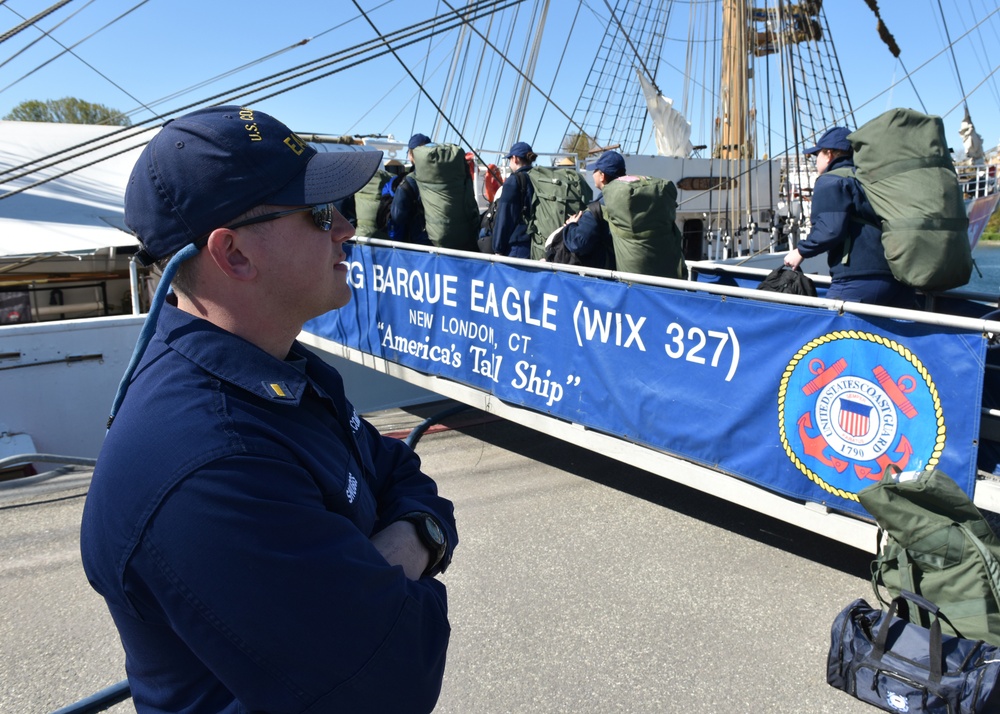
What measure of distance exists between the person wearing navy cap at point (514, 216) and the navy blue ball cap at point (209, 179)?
17.9 ft

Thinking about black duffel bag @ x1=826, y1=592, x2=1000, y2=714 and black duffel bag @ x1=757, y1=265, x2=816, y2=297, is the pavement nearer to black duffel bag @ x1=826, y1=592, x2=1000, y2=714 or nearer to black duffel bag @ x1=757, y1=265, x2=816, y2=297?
black duffel bag @ x1=826, y1=592, x2=1000, y2=714

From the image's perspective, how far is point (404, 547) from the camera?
49.9 inches

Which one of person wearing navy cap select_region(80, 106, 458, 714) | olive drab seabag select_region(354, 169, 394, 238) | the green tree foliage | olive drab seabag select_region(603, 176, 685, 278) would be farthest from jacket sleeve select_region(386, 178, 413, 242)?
the green tree foliage

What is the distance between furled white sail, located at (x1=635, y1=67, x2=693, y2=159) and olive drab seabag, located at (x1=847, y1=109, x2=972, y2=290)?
44.7 feet

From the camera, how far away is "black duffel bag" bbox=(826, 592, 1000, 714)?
2537mm

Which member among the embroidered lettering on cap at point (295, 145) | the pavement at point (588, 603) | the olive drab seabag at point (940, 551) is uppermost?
the embroidered lettering on cap at point (295, 145)

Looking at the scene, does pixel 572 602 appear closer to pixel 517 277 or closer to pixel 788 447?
pixel 788 447

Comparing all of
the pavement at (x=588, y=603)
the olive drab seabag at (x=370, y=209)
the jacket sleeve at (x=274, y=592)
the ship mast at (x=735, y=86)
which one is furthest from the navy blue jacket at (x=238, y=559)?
the ship mast at (x=735, y=86)

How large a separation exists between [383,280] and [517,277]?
1857 mm

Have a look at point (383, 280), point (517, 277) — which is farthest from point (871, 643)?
point (383, 280)

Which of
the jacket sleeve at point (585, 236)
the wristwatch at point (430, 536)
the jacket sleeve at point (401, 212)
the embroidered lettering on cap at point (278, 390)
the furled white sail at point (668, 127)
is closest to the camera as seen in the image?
the embroidered lettering on cap at point (278, 390)

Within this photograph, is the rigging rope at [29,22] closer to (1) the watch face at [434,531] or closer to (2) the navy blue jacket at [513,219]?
(2) the navy blue jacket at [513,219]

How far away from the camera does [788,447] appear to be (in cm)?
364

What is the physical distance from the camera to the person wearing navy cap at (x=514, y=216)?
650 cm
